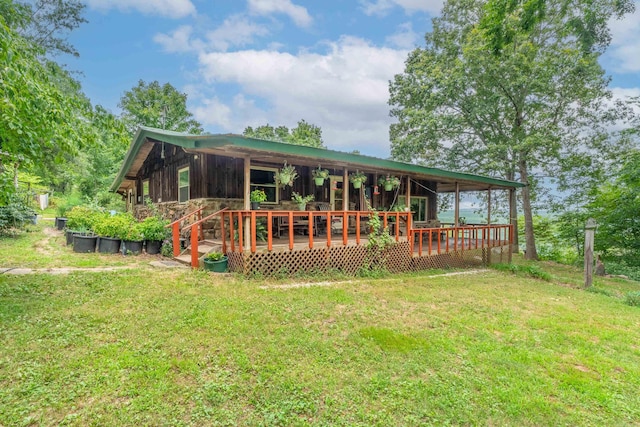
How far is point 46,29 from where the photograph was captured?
1612 cm

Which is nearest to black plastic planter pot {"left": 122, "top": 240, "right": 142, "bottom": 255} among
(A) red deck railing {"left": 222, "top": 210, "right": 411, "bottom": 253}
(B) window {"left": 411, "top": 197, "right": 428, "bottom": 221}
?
(A) red deck railing {"left": 222, "top": 210, "right": 411, "bottom": 253}

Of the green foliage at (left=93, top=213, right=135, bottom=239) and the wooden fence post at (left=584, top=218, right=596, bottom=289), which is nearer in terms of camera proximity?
the wooden fence post at (left=584, top=218, right=596, bottom=289)

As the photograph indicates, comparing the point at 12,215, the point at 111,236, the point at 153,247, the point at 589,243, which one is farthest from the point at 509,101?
the point at 12,215

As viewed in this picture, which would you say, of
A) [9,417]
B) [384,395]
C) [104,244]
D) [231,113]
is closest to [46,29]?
[104,244]

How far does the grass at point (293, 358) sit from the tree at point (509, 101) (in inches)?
445

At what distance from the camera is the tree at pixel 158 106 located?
25312mm

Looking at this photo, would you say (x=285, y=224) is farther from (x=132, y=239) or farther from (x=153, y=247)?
(x=132, y=239)

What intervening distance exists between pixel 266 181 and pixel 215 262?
334cm

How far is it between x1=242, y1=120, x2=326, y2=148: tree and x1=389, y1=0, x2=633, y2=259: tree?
15.9m

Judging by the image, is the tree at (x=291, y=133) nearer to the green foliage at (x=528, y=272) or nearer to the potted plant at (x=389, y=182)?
the potted plant at (x=389, y=182)

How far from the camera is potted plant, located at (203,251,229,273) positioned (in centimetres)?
646

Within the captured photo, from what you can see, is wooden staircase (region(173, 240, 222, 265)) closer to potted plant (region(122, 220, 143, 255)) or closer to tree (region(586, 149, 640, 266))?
potted plant (region(122, 220, 143, 255))

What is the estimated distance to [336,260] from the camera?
729cm

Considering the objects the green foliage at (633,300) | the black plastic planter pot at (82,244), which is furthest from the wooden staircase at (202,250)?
the green foliage at (633,300)
